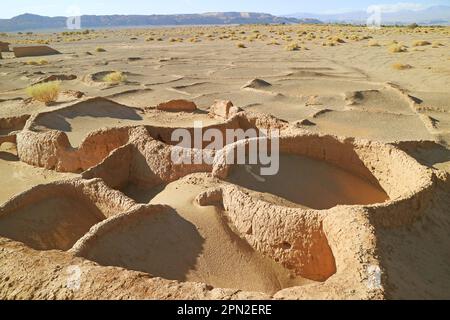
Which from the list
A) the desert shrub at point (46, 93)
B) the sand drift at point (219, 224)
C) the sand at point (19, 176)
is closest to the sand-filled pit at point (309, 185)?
the sand drift at point (219, 224)

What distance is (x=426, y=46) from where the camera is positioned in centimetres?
2128

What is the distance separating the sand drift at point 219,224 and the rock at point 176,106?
3.79 metres

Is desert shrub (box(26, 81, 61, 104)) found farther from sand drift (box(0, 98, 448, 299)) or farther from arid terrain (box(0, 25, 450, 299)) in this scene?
sand drift (box(0, 98, 448, 299))

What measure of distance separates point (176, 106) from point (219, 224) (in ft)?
21.4

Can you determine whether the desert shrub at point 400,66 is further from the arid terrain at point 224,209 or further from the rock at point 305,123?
the rock at point 305,123

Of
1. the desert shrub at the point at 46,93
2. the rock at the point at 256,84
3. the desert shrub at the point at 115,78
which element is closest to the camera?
the desert shrub at the point at 46,93

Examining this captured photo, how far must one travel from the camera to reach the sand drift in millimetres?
3135

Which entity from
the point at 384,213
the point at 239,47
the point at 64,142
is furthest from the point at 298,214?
the point at 239,47

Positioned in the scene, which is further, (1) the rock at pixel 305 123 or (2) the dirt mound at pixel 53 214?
(1) the rock at pixel 305 123

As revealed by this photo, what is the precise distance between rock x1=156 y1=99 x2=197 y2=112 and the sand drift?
3.79 m

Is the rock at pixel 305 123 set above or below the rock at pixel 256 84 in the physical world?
below

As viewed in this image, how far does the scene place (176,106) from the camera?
10734 millimetres

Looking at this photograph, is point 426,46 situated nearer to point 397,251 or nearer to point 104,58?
point 104,58

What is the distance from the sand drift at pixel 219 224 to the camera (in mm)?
3135
